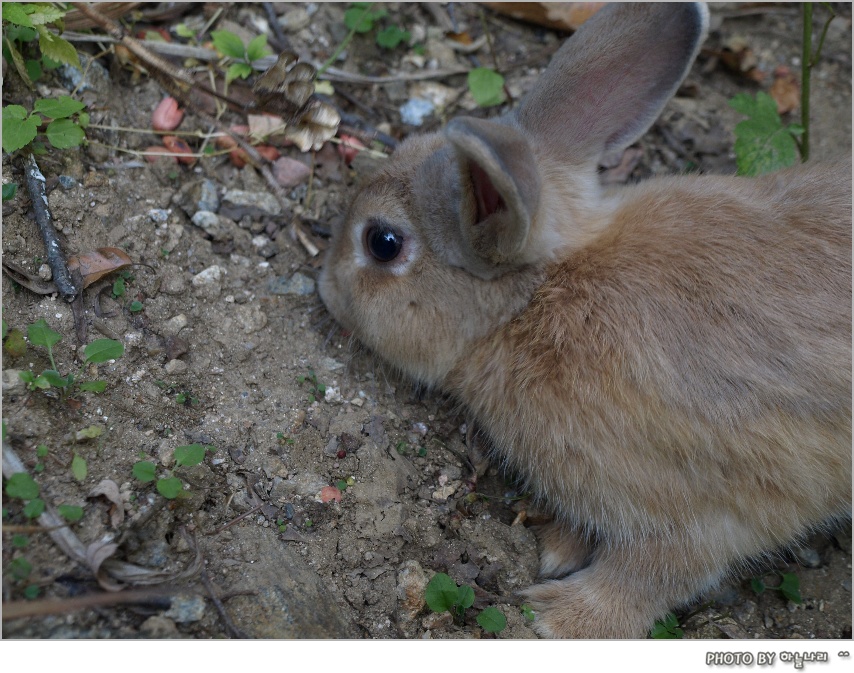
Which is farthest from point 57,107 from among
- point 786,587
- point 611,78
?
point 786,587

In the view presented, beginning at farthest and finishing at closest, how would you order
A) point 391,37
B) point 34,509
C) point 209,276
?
point 391,37, point 209,276, point 34,509

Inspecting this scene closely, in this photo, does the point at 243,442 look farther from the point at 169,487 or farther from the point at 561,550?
the point at 561,550

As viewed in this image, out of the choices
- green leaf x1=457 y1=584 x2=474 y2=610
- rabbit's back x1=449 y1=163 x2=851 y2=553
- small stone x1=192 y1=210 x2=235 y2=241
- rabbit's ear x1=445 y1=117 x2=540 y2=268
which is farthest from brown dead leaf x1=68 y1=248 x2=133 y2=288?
green leaf x1=457 y1=584 x2=474 y2=610

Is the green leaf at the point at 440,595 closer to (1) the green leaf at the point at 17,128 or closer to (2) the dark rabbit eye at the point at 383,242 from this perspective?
(2) the dark rabbit eye at the point at 383,242

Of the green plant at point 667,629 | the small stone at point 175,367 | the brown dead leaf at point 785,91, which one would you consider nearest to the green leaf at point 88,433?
the small stone at point 175,367

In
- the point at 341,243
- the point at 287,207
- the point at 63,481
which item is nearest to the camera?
the point at 63,481

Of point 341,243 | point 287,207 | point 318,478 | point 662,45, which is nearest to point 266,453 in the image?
point 318,478
